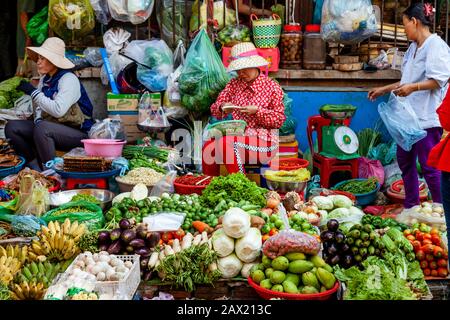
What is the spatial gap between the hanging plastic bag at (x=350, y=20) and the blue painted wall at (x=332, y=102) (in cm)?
66

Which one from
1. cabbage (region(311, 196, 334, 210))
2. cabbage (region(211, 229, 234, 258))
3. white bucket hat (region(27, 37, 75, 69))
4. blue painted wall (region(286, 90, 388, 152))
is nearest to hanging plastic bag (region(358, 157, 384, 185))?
blue painted wall (region(286, 90, 388, 152))

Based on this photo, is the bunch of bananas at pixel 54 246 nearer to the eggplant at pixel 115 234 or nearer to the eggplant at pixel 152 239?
the eggplant at pixel 115 234

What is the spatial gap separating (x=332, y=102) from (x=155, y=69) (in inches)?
79.3

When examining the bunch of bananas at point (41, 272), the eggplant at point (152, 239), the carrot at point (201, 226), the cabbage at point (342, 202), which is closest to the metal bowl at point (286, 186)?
the cabbage at point (342, 202)

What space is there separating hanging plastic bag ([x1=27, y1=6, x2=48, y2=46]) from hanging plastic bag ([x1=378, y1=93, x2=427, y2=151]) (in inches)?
163

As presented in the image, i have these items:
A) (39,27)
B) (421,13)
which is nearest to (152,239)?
(421,13)

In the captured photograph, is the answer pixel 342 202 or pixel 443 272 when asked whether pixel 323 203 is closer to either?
pixel 342 202

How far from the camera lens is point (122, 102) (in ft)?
24.3

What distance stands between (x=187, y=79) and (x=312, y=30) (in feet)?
5.51

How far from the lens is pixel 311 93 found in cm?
782

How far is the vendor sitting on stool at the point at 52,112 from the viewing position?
6895 millimetres

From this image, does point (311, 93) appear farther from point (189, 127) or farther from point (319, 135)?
point (189, 127)

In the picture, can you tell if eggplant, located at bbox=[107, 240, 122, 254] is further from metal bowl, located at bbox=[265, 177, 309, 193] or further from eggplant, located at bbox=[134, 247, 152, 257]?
metal bowl, located at bbox=[265, 177, 309, 193]
